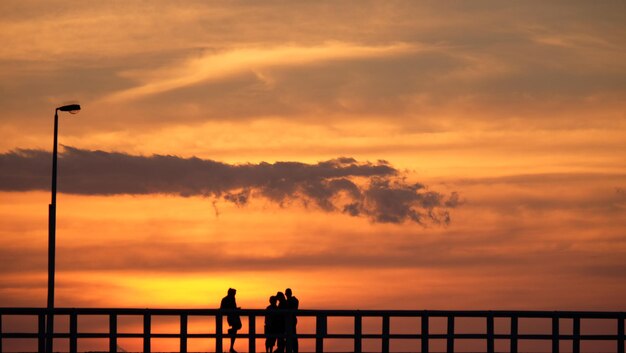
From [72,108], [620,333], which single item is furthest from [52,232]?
[620,333]

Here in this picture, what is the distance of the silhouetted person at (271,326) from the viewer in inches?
1855

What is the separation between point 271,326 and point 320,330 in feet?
5.53

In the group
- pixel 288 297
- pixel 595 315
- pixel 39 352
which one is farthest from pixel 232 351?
pixel 595 315

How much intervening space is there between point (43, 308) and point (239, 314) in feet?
15.6

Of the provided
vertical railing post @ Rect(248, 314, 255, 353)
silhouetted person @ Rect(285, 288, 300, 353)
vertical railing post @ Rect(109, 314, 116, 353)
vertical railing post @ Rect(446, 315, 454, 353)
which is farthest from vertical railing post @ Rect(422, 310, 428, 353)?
vertical railing post @ Rect(109, 314, 116, 353)

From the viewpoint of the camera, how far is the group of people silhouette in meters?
47.3

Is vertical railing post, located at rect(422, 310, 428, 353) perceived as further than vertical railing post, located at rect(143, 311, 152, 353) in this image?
Yes

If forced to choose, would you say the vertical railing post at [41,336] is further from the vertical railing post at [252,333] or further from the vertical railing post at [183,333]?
the vertical railing post at [252,333]

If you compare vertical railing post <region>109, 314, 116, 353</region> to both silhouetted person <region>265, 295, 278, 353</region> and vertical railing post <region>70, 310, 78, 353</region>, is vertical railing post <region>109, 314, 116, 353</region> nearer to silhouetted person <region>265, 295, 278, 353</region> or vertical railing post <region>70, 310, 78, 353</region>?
vertical railing post <region>70, 310, 78, 353</region>

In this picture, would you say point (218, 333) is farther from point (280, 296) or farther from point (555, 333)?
point (555, 333)

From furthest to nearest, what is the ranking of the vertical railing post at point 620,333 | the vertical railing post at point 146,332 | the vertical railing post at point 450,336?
the vertical railing post at point 620,333, the vertical railing post at point 450,336, the vertical railing post at point 146,332

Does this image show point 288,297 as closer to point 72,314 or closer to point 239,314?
point 239,314

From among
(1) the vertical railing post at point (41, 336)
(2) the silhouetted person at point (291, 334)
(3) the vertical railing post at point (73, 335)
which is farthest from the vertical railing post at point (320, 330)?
(1) the vertical railing post at point (41, 336)

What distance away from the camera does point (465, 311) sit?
4691cm
